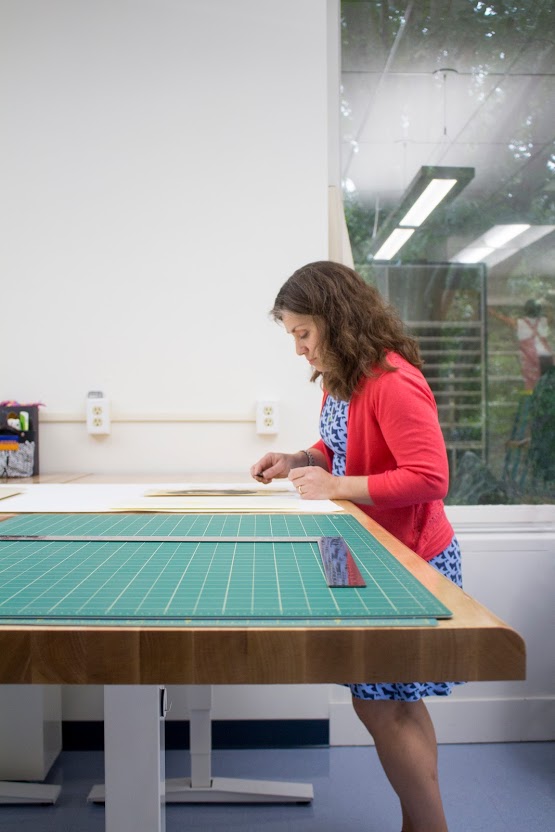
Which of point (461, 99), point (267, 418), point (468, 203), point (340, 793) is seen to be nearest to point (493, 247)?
point (468, 203)

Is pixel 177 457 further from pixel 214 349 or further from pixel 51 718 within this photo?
pixel 51 718

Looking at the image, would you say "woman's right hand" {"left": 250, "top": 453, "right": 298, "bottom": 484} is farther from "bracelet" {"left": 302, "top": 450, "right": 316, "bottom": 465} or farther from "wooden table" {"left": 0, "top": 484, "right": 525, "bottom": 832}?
"wooden table" {"left": 0, "top": 484, "right": 525, "bottom": 832}

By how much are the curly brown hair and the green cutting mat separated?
0.43 meters

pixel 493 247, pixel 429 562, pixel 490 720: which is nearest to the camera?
pixel 429 562

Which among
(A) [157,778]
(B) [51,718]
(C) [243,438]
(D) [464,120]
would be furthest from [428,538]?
(D) [464,120]

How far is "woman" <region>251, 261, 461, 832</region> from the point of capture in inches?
48.4

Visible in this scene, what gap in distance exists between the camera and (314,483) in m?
1.38

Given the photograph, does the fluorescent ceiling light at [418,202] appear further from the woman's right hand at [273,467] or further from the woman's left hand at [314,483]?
the woman's left hand at [314,483]

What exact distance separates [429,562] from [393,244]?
4.53 ft

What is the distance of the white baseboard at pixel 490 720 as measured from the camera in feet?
7.14

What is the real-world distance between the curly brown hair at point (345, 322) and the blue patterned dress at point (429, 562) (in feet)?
0.34

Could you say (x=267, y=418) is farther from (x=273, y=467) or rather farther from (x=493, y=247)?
(x=493, y=247)

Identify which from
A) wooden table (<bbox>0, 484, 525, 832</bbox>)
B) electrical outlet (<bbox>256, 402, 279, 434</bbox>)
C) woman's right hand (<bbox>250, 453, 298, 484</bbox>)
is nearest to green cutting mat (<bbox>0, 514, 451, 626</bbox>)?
wooden table (<bbox>0, 484, 525, 832</bbox>)

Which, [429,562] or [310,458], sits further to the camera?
[310,458]
